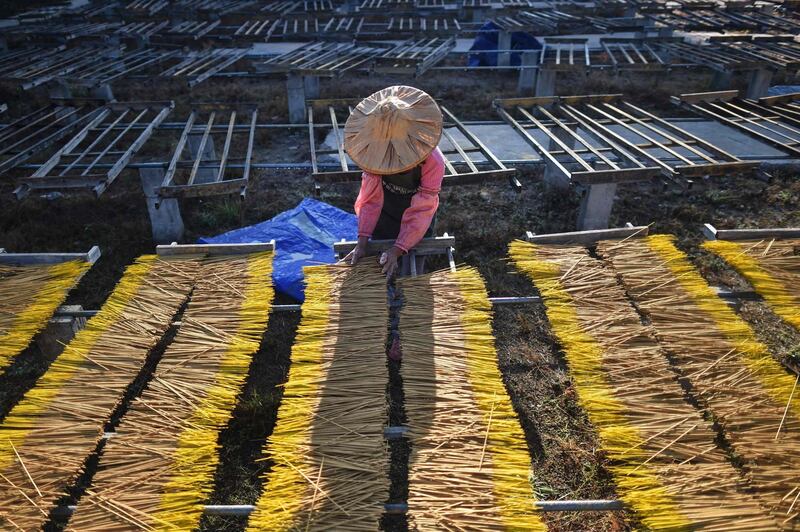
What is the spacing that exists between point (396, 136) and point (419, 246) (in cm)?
107

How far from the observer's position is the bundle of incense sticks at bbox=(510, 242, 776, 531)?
240cm

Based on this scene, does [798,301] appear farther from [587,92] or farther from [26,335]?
[587,92]

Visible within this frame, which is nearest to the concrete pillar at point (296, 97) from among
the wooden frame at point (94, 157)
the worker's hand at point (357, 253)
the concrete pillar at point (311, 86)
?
the concrete pillar at point (311, 86)

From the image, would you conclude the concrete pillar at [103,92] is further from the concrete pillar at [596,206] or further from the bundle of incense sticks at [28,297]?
the concrete pillar at [596,206]

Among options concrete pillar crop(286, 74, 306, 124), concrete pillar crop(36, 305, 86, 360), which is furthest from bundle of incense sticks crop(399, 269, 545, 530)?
concrete pillar crop(286, 74, 306, 124)

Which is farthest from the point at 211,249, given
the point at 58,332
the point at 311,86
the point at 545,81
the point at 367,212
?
the point at 545,81

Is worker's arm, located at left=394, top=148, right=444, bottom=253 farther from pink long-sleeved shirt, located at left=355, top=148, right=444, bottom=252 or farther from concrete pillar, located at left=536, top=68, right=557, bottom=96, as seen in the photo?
concrete pillar, located at left=536, top=68, right=557, bottom=96

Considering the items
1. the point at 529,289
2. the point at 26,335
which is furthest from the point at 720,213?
the point at 26,335

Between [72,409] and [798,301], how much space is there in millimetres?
4836

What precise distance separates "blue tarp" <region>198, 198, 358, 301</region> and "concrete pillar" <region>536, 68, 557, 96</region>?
5085 millimetres

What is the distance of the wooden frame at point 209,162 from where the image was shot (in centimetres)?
529

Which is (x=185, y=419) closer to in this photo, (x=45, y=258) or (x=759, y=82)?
(x=45, y=258)

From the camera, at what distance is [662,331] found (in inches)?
134

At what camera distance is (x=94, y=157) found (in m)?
6.29
